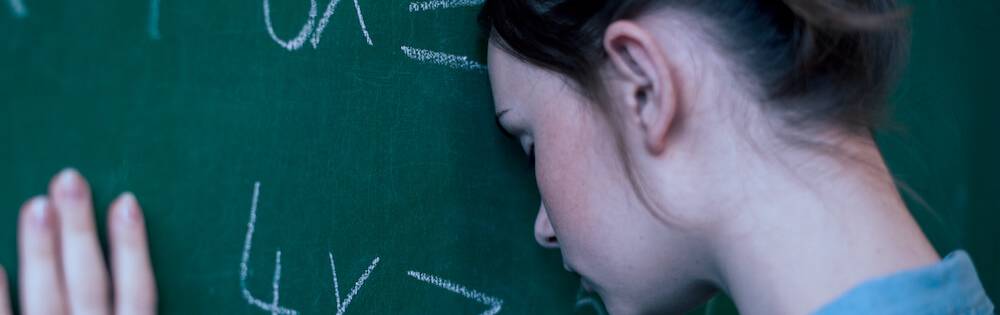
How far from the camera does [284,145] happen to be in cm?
82

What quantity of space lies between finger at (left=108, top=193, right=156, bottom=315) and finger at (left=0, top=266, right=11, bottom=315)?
72 millimetres

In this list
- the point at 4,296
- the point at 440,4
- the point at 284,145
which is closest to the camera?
the point at 4,296

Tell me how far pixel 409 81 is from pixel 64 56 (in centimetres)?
31

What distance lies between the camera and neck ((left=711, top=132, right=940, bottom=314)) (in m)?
0.73

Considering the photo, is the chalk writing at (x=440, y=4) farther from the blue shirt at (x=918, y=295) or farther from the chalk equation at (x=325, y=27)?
the blue shirt at (x=918, y=295)

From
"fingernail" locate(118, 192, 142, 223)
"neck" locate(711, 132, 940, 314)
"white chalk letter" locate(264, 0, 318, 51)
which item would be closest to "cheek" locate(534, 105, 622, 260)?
"neck" locate(711, 132, 940, 314)

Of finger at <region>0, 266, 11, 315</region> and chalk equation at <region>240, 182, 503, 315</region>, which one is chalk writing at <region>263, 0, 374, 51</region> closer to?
chalk equation at <region>240, 182, 503, 315</region>

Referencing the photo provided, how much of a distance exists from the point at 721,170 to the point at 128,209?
A: 0.45 metres

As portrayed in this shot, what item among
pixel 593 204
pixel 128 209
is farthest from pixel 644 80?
Result: pixel 128 209

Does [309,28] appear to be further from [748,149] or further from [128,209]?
[748,149]

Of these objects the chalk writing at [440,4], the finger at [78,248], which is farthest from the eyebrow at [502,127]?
the finger at [78,248]

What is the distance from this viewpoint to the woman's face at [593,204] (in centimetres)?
82

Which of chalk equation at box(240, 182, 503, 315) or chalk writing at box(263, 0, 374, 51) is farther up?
chalk writing at box(263, 0, 374, 51)

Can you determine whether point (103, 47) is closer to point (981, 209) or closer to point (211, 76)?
point (211, 76)
